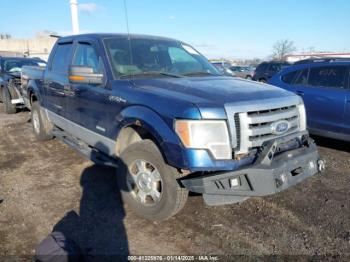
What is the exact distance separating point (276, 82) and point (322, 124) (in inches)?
60.0

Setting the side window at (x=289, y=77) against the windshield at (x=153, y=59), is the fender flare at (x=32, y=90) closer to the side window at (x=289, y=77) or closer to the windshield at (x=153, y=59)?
the windshield at (x=153, y=59)

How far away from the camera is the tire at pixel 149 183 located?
3.46 meters

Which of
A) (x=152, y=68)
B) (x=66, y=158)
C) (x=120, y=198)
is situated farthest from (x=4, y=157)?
(x=152, y=68)

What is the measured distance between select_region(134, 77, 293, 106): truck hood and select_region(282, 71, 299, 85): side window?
3388 millimetres

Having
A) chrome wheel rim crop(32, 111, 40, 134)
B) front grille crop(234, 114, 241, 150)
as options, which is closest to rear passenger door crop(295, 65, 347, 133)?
front grille crop(234, 114, 241, 150)

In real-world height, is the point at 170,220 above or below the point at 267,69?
below

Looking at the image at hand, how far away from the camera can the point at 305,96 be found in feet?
22.0

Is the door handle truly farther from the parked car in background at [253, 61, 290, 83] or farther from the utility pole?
the parked car in background at [253, 61, 290, 83]

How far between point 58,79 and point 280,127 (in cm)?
364

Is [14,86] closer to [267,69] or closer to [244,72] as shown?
[267,69]

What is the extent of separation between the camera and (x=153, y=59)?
4.60 m

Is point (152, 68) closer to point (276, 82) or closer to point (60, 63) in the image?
point (60, 63)

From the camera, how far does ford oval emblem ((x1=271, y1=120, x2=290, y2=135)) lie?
350 centimetres

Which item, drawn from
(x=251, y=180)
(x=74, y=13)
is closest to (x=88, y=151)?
(x=251, y=180)
